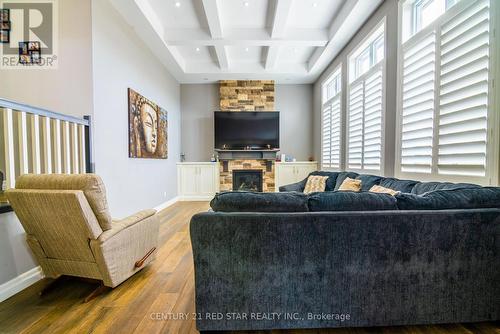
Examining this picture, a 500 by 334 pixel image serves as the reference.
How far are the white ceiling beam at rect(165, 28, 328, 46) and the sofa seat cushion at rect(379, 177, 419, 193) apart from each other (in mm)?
2897

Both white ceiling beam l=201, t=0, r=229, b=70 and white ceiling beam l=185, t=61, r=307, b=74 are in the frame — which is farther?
white ceiling beam l=185, t=61, r=307, b=74

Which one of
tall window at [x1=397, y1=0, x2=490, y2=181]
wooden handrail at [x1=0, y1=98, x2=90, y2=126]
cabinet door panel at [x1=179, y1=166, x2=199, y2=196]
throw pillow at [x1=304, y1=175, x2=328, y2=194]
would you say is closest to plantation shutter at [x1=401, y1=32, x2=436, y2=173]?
tall window at [x1=397, y1=0, x2=490, y2=181]

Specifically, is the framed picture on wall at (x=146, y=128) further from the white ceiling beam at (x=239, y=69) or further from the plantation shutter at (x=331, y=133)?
the plantation shutter at (x=331, y=133)

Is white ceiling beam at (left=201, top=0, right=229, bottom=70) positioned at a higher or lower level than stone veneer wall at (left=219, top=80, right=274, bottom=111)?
higher

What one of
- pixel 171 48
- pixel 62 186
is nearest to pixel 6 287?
pixel 62 186

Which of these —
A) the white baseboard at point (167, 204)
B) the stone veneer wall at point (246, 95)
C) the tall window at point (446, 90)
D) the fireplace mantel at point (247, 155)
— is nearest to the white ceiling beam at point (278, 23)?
the stone veneer wall at point (246, 95)

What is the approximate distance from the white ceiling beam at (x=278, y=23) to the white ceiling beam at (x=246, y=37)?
114mm

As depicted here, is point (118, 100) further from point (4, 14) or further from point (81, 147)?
point (4, 14)

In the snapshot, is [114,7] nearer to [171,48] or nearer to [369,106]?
[171,48]

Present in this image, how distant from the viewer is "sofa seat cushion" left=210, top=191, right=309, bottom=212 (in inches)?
54.6

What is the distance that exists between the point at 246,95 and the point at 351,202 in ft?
17.3

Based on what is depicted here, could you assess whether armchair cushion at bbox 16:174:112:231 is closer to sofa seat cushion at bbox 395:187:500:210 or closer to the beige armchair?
the beige armchair

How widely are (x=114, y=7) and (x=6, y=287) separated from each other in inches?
137

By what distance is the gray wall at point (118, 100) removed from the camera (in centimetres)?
285
